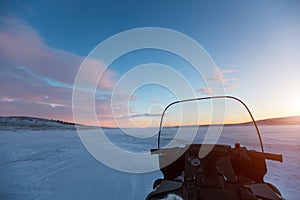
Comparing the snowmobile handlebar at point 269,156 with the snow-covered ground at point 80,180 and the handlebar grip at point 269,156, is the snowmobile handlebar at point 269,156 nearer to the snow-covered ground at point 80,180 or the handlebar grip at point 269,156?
the handlebar grip at point 269,156

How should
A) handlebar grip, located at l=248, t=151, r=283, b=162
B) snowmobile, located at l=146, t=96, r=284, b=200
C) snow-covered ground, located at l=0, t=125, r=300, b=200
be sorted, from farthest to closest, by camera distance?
snow-covered ground, located at l=0, t=125, r=300, b=200
handlebar grip, located at l=248, t=151, r=283, b=162
snowmobile, located at l=146, t=96, r=284, b=200

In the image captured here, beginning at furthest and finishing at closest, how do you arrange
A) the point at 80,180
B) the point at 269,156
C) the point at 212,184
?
the point at 80,180 < the point at 269,156 < the point at 212,184

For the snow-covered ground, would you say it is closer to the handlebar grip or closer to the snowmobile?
the snowmobile

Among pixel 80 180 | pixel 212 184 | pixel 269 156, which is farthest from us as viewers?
pixel 80 180

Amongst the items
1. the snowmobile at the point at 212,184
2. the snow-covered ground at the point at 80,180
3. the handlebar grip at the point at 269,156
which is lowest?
the snow-covered ground at the point at 80,180

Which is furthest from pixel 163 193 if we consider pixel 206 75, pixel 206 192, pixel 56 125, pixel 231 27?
pixel 56 125

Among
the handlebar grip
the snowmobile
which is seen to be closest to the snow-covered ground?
the snowmobile

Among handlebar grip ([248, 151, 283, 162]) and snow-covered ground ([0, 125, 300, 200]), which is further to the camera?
snow-covered ground ([0, 125, 300, 200])

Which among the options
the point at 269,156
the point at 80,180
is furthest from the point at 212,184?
the point at 80,180

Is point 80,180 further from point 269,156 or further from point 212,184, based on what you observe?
point 269,156

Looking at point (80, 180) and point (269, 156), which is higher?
point (269, 156)

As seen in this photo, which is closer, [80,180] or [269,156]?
[269,156]

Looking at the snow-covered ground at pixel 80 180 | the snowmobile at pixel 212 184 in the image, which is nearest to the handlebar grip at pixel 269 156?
the snowmobile at pixel 212 184

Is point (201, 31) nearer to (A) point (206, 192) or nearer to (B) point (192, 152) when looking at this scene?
(B) point (192, 152)
